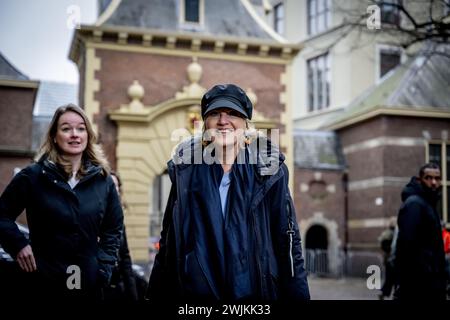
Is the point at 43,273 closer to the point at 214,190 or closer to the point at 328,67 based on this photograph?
the point at 214,190

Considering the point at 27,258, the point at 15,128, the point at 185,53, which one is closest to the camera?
the point at 27,258

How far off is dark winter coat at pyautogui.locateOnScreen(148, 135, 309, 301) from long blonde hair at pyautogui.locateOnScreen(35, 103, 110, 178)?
1069 mm

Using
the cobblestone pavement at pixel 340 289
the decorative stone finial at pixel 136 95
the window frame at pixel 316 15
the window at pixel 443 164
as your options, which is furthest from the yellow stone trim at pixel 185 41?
the window frame at pixel 316 15

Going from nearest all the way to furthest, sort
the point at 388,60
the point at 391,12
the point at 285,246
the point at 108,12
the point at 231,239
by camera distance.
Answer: the point at 231,239 < the point at 285,246 < the point at 108,12 < the point at 391,12 < the point at 388,60

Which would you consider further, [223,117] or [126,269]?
[126,269]

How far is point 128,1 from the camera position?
1953 centimetres

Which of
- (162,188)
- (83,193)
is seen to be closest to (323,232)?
(162,188)

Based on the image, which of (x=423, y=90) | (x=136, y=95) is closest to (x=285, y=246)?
(x=136, y=95)

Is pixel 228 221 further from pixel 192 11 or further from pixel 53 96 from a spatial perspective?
pixel 53 96

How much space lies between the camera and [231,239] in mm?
3498

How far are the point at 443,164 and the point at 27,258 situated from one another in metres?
21.1

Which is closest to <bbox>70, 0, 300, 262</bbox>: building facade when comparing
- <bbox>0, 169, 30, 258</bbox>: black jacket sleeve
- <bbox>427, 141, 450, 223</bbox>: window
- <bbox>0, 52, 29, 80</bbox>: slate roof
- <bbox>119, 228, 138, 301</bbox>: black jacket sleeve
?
<bbox>0, 52, 29, 80</bbox>: slate roof

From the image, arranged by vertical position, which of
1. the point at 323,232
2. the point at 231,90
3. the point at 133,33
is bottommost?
the point at 323,232
